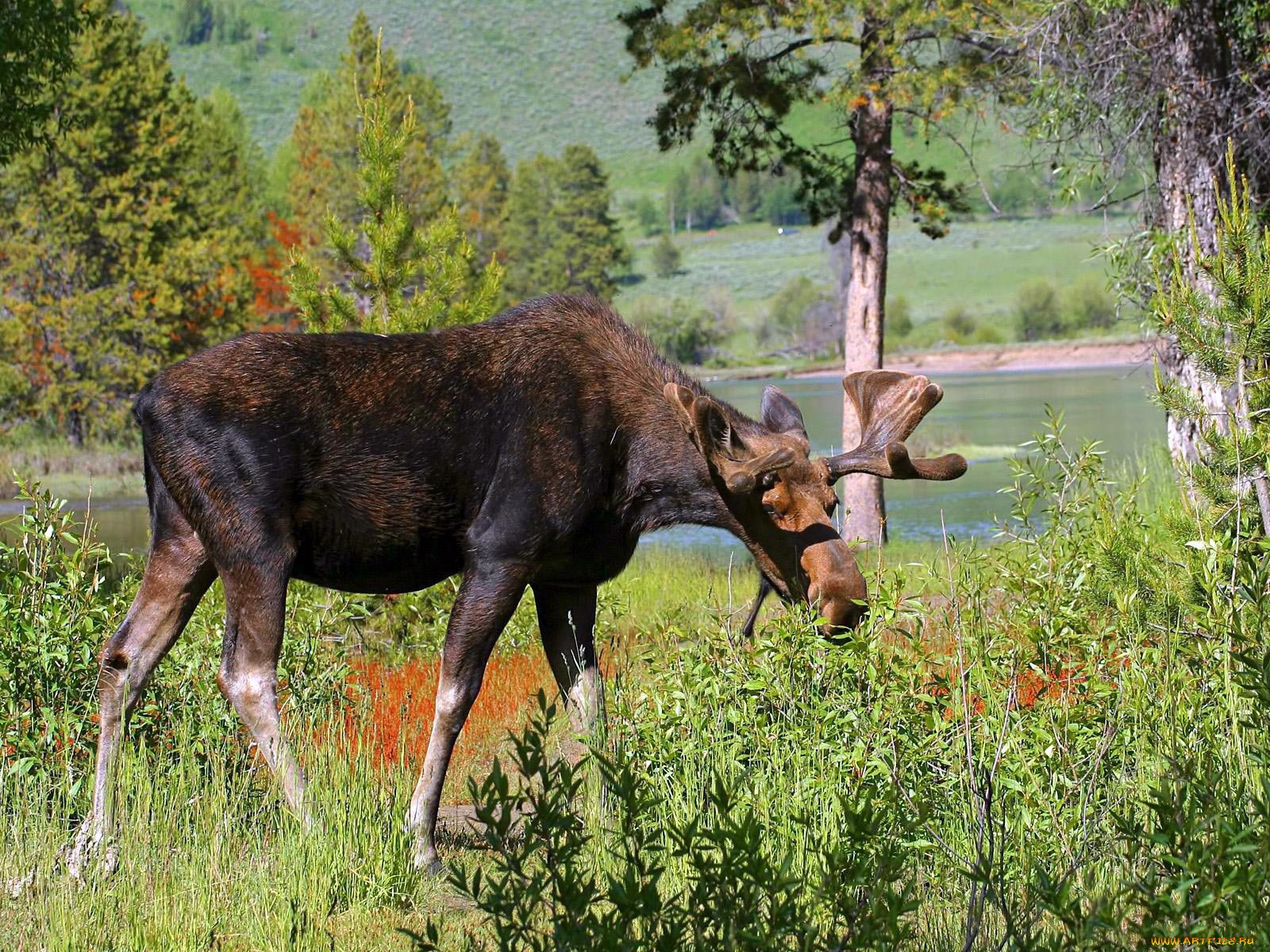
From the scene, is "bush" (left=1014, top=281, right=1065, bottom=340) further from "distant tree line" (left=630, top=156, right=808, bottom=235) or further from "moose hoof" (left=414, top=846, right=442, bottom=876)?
"moose hoof" (left=414, top=846, right=442, bottom=876)

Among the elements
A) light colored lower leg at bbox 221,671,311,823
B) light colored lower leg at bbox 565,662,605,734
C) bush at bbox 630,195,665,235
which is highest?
bush at bbox 630,195,665,235

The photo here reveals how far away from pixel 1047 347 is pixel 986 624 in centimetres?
7968

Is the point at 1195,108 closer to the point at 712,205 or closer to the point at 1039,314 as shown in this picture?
the point at 1039,314

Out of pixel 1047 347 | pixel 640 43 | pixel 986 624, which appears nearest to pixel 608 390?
pixel 986 624

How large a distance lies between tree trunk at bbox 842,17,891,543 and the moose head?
9.97 meters

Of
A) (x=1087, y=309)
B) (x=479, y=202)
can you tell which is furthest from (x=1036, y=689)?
(x=1087, y=309)

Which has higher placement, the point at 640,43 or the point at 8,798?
the point at 640,43

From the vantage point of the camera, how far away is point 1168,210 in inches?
522

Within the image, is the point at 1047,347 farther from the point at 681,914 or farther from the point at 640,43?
the point at 681,914

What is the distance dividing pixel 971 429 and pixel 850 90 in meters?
24.9

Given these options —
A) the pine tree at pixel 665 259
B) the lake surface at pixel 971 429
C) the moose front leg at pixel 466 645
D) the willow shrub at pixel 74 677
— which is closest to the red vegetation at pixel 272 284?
the lake surface at pixel 971 429

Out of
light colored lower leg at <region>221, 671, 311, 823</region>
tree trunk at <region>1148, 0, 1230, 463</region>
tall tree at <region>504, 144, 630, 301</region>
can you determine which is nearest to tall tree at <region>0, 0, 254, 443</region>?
tree trunk at <region>1148, 0, 1230, 463</region>

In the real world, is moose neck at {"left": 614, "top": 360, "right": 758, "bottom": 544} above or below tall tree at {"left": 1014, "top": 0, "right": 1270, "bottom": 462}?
below

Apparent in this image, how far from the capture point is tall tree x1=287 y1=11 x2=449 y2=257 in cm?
4947
